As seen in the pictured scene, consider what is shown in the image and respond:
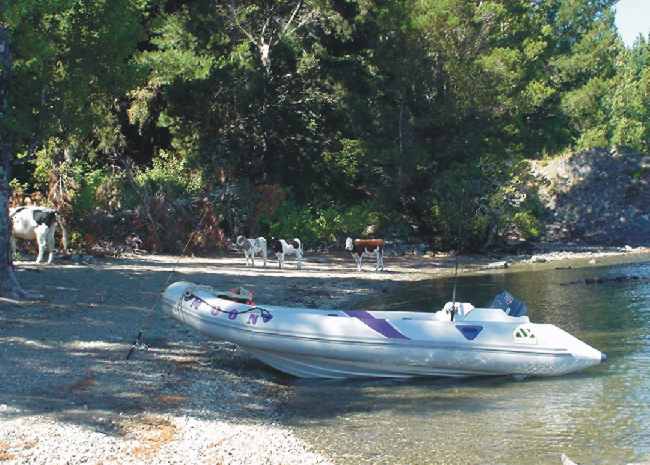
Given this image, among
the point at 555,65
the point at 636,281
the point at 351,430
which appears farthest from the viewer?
the point at 555,65

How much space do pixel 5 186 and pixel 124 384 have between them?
5.36 meters

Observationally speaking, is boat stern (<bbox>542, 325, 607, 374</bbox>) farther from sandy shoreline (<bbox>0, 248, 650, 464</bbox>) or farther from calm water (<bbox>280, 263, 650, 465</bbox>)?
sandy shoreline (<bbox>0, 248, 650, 464</bbox>)

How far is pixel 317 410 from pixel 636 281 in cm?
1440

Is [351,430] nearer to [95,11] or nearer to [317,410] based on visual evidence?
[317,410]

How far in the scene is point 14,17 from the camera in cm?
1255

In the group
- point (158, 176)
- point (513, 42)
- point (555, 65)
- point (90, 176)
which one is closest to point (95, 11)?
point (90, 176)

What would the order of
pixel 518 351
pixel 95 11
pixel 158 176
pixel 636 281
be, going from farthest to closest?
pixel 158 176 < pixel 636 281 < pixel 95 11 < pixel 518 351

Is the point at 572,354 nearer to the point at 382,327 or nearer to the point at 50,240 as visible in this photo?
the point at 382,327

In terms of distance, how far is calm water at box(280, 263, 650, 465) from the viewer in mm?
8977

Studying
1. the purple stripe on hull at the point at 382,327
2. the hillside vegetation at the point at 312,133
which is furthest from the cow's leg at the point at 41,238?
the purple stripe on hull at the point at 382,327

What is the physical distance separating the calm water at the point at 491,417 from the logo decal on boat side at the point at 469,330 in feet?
2.10

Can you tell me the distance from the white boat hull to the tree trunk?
14.0ft

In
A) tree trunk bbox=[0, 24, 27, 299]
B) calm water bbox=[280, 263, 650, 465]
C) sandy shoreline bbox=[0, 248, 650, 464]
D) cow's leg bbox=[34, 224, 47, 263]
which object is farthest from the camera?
cow's leg bbox=[34, 224, 47, 263]

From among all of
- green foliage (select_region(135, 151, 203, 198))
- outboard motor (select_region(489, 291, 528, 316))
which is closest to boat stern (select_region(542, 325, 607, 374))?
outboard motor (select_region(489, 291, 528, 316))
